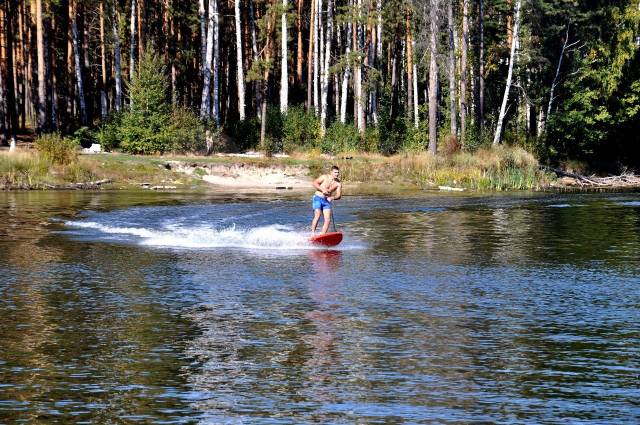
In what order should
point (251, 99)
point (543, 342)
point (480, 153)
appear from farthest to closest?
point (251, 99)
point (480, 153)
point (543, 342)

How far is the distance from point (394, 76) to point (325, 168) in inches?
779

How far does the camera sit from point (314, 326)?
1378cm

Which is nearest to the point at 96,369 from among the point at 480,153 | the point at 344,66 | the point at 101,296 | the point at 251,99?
the point at 101,296

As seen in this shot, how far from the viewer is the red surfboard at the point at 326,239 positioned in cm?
2423

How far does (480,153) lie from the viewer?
51719 mm

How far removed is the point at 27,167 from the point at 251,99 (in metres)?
36.2

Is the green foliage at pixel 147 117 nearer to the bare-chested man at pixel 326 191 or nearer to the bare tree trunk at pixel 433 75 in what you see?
the bare tree trunk at pixel 433 75

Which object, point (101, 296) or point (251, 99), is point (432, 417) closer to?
point (101, 296)

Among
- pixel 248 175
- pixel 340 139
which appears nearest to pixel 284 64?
pixel 340 139

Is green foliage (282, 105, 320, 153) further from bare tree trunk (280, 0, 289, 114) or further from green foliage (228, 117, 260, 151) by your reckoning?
green foliage (228, 117, 260, 151)

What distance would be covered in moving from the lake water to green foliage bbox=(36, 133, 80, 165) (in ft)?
55.5

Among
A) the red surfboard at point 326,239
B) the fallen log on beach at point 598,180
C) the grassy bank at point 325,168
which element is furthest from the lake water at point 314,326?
the fallen log on beach at point 598,180

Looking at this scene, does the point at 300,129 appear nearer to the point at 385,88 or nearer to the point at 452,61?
the point at 452,61

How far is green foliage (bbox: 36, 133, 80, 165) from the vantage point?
44.4 metres
